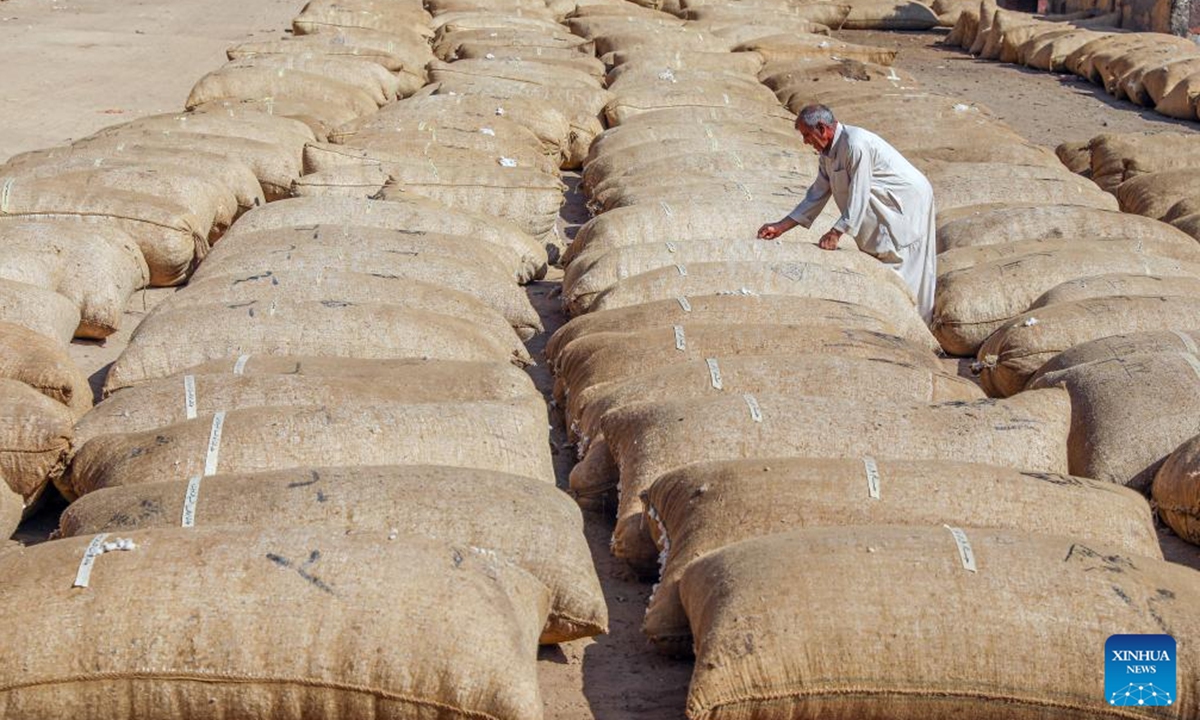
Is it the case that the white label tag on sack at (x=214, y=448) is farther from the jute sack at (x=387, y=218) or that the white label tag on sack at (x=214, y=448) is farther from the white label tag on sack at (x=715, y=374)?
the jute sack at (x=387, y=218)

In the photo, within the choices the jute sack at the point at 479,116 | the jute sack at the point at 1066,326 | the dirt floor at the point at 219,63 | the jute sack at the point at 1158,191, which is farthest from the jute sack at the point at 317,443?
the jute sack at the point at 1158,191

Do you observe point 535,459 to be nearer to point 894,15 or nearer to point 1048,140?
point 1048,140

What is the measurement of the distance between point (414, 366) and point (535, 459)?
79 cm

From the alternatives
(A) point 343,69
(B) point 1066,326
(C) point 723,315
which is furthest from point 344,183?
(B) point 1066,326

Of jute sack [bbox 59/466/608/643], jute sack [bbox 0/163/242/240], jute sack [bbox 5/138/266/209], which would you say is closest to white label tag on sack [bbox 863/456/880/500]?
jute sack [bbox 59/466/608/643]

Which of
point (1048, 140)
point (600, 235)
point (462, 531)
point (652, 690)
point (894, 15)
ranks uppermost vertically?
point (462, 531)

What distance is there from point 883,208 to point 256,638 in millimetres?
4773

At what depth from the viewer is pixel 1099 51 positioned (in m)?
16.1

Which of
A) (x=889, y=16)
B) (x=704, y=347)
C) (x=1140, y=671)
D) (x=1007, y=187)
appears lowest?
(x=889, y=16)

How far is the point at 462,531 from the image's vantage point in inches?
155

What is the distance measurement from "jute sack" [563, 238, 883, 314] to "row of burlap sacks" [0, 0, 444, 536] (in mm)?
2162

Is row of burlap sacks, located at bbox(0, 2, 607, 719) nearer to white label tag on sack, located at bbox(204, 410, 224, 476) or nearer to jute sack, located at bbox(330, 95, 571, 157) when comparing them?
white label tag on sack, located at bbox(204, 410, 224, 476)

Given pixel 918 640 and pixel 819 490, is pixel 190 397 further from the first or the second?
pixel 918 640

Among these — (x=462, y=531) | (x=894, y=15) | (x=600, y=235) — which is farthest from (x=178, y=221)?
(x=894, y=15)
